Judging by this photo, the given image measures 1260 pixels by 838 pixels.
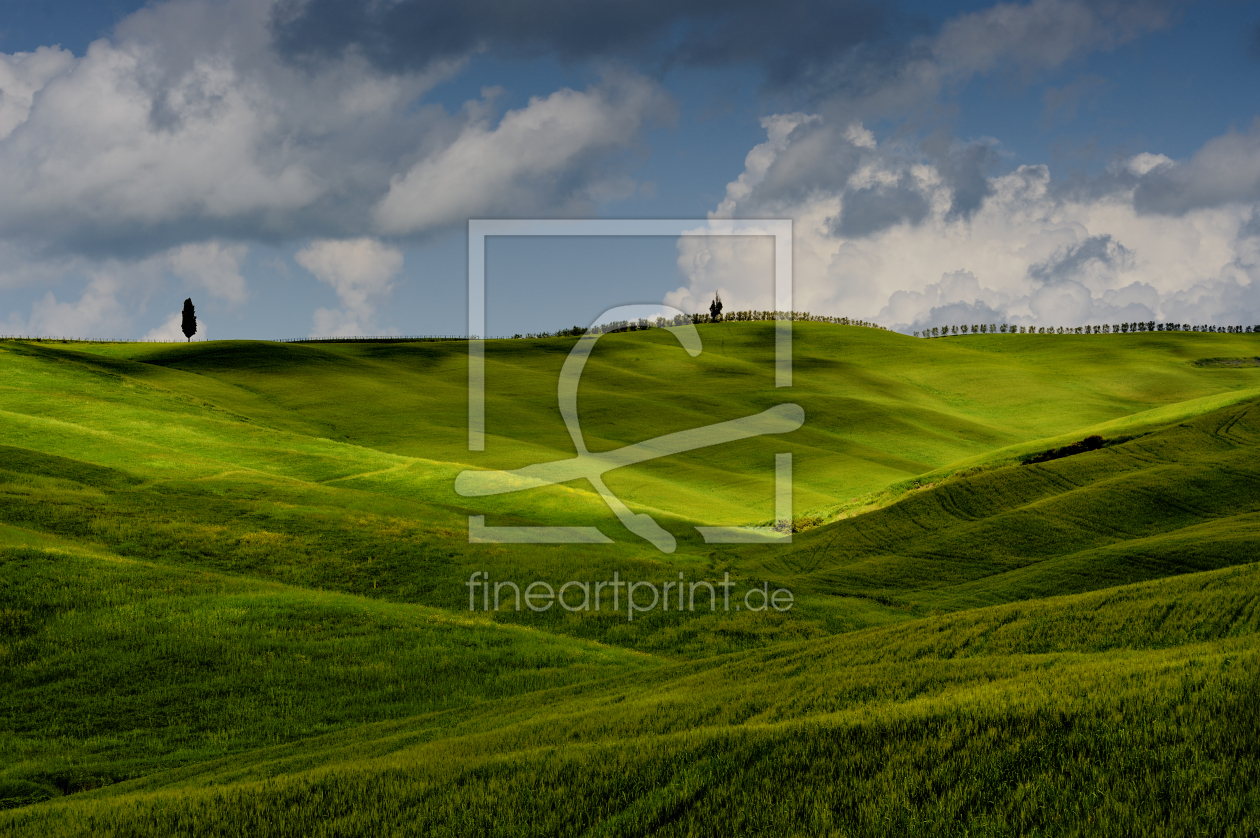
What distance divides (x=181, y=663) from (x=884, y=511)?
86.4 ft

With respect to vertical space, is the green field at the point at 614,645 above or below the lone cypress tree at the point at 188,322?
below

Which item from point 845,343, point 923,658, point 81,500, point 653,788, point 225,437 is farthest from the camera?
point 845,343

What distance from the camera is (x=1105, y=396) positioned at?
105688 millimetres

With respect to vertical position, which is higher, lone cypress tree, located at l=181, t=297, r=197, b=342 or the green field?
lone cypress tree, located at l=181, t=297, r=197, b=342

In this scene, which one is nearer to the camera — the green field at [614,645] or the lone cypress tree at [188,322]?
the green field at [614,645]

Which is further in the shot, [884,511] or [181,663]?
[884,511]

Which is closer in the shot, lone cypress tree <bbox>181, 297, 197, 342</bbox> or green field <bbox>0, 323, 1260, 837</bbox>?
green field <bbox>0, 323, 1260, 837</bbox>

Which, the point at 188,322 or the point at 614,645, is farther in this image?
the point at 188,322

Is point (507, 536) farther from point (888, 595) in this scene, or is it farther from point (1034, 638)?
point (1034, 638)

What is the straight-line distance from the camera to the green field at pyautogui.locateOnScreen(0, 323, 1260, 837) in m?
6.78

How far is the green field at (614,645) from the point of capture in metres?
6.78

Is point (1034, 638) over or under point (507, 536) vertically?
over

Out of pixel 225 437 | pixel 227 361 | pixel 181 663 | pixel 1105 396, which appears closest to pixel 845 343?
pixel 1105 396

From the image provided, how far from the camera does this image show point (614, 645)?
75.1 feet
